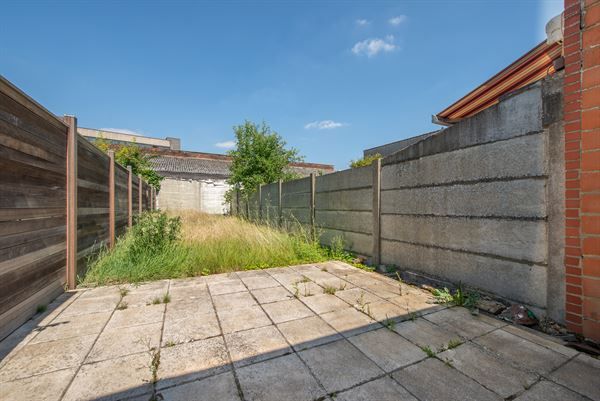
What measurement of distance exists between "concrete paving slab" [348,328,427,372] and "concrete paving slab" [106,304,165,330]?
1786mm

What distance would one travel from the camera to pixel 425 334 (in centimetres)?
206

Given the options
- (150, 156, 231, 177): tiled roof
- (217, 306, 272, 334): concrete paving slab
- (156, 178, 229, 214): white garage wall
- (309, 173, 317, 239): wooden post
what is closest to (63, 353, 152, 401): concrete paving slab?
(217, 306, 272, 334): concrete paving slab

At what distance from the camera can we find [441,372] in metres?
1.59

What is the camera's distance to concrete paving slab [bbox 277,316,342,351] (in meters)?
1.93

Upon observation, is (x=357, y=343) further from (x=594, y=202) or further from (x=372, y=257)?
(x=372, y=257)

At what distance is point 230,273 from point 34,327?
2.16 meters

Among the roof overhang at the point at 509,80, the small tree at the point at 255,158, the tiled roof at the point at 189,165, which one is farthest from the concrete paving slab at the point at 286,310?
the tiled roof at the point at 189,165

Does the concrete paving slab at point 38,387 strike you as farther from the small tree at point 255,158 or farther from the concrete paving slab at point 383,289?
the small tree at point 255,158

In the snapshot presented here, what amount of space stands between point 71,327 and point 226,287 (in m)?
1.49

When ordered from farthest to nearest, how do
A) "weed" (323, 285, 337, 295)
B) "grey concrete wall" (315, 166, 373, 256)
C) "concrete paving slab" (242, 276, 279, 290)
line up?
"grey concrete wall" (315, 166, 373, 256)
"concrete paving slab" (242, 276, 279, 290)
"weed" (323, 285, 337, 295)

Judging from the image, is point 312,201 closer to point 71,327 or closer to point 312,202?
point 312,202

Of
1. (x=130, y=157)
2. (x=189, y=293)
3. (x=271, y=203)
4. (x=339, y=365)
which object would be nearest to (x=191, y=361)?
(x=339, y=365)

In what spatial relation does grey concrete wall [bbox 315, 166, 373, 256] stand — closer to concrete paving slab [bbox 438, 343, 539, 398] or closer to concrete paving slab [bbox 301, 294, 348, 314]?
concrete paving slab [bbox 301, 294, 348, 314]

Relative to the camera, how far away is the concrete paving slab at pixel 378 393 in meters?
1.37
